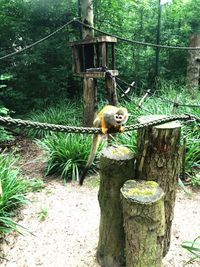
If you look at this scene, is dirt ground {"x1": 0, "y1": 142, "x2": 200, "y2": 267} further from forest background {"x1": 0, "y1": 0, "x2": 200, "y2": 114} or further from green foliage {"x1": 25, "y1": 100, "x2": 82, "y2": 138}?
forest background {"x1": 0, "y1": 0, "x2": 200, "y2": 114}

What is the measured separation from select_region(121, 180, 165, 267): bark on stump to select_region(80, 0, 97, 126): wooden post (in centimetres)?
319

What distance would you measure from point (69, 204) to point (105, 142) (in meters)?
1.33

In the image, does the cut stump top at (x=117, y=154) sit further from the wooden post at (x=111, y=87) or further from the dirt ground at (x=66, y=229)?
the wooden post at (x=111, y=87)

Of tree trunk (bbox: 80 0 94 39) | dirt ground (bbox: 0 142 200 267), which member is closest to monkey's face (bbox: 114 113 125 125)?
dirt ground (bbox: 0 142 200 267)

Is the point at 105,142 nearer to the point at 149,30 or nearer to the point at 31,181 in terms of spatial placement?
the point at 31,181

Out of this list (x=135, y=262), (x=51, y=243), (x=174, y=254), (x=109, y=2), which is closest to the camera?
(x=135, y=262)

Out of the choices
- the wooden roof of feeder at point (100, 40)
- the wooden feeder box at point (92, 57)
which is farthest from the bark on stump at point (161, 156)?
the wooden roof of feeder at point (100, 40)

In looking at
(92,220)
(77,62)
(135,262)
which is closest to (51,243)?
(92,220)

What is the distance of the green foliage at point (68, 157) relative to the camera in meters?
3.81

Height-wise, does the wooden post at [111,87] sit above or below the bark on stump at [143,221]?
above

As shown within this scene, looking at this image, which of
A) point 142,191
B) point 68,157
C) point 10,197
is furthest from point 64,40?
point 142,191

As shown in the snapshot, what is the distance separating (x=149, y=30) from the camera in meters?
7.97

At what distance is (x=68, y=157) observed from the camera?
12.8 ft

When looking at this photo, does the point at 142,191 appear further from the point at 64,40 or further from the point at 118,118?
the point at 64,40
